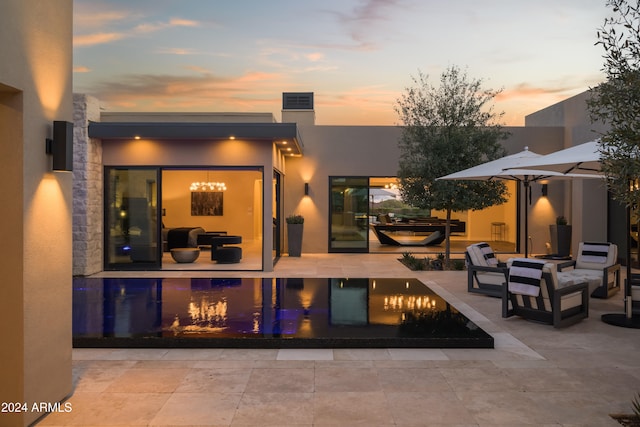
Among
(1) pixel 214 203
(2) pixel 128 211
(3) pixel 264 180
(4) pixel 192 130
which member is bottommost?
(2) pixel 128 211

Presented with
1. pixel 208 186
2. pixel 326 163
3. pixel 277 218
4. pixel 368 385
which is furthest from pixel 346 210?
pixel 368 385

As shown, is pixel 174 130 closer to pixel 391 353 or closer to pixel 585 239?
pixel 391 353

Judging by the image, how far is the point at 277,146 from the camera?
12906 millimetres

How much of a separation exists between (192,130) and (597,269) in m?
8.32

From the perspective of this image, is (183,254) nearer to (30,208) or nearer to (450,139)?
(450,139)

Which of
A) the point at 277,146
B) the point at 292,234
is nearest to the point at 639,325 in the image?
the point at 277,146

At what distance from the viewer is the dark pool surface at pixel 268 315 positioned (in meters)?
5.67

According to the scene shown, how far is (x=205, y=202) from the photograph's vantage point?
782 inches

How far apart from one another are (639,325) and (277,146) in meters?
8.71

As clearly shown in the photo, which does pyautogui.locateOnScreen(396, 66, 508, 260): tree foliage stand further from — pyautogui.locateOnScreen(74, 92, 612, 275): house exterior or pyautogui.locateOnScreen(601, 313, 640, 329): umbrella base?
pyautogui.locateOnScreen(601, 313, 640, 329): umbrella base

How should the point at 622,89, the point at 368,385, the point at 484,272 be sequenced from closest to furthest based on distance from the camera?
the point at 622,89
the point at 368,385
the point at 484,272

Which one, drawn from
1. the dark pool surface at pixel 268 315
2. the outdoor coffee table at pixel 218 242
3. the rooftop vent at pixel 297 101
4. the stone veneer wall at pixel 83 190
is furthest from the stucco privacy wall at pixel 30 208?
the rooftop vent at pixel 297 101

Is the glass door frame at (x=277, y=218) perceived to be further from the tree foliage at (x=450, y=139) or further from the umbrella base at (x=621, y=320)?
the umbrella base at (x=621, y=320)

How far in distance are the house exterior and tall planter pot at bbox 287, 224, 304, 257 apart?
44cm
